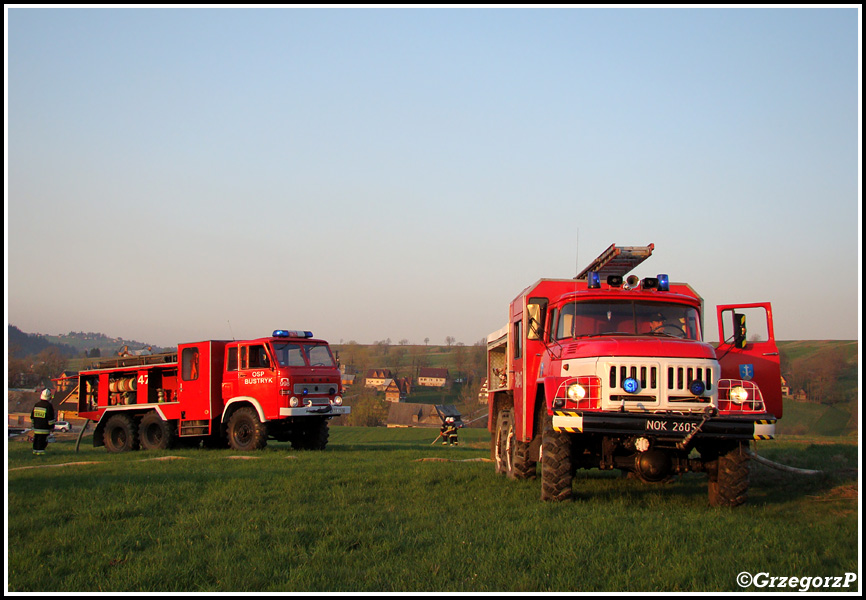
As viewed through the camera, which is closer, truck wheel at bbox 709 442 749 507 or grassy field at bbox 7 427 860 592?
grassy field at bbox 7 427 860 592

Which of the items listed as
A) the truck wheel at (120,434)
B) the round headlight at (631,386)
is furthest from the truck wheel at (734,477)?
the truck wheel at (120,434)

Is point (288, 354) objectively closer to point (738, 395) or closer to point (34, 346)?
point (738, 395)

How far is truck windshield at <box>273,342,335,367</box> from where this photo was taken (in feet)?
62.3

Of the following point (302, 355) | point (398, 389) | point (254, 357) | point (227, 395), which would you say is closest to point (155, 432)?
point (227, 395)

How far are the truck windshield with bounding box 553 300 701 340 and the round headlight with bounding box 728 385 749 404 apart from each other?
132 cm

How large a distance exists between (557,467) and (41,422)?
16.4 meters

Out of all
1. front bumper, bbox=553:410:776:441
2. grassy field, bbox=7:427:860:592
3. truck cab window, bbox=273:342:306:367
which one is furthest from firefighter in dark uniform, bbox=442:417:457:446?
front bumper, bbox=553:410:776:441

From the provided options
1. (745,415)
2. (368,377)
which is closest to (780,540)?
(745,415)

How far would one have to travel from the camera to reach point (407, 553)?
7.05 meters

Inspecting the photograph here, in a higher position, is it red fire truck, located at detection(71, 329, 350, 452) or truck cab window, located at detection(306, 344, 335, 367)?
truck cab window, located at detection(306, 344, 335, 367)

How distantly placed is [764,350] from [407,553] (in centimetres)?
662

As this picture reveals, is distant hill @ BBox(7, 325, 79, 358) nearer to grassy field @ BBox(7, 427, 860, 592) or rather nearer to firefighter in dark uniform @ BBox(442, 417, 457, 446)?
firefighter in dark uniform @ BBox(442, 417, 457, 446)

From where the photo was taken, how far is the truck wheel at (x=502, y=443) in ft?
44.9

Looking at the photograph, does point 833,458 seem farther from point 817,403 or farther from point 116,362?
point 817,403
